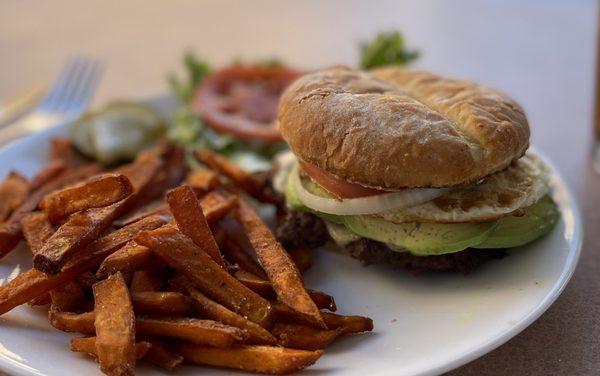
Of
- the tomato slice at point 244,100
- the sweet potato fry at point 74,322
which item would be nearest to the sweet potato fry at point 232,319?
the sweet potato fry at point 74,322

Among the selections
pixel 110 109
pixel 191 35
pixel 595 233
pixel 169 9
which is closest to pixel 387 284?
pixel 595 233

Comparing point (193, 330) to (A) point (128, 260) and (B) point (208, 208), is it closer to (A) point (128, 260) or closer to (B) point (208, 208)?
(A) point (128, 260)

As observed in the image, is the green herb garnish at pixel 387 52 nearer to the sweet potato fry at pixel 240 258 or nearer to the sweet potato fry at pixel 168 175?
the sweet potato fry at pixel 168 175

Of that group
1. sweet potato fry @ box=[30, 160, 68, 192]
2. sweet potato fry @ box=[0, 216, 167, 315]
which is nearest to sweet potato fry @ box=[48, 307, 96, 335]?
sweet potato fry @ box=[0, 216, 167, 315]

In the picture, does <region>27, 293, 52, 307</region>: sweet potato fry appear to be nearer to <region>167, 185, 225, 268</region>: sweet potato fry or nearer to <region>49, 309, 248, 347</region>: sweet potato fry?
<region>49, 309, 248, 347</region>: sweet potato fry

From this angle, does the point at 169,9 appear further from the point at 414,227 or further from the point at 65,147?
the point at 414,227

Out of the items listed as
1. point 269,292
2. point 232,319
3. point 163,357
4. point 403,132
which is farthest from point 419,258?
point 163,357
